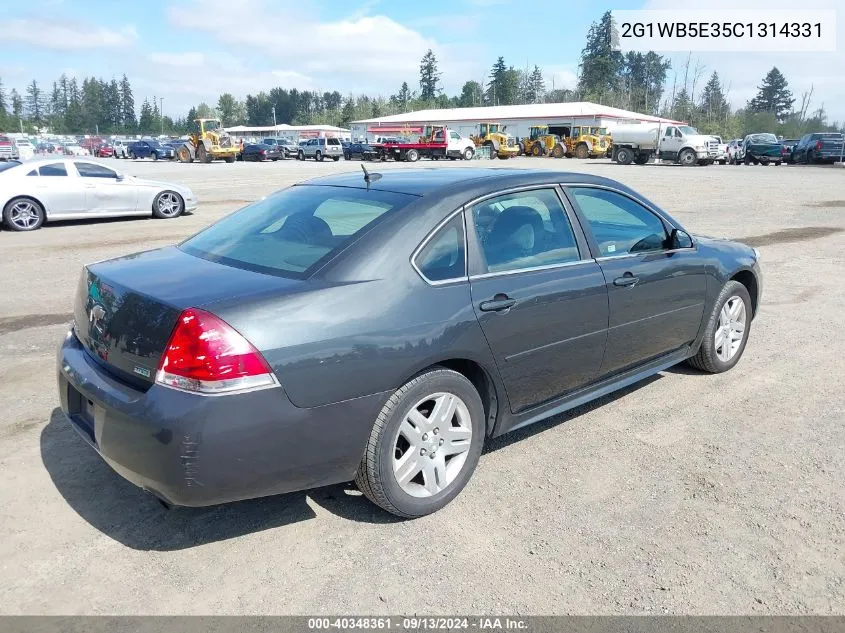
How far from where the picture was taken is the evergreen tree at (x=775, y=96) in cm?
12756

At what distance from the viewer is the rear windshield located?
3.24m

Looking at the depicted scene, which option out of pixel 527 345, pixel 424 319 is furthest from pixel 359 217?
pixel 527 345

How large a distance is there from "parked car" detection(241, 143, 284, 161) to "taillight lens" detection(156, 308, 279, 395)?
51126 mm

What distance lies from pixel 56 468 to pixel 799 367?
17.1 feet

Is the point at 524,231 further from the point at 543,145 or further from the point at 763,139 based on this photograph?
the point at 543,145

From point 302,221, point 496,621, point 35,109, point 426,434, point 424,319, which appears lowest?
point 496,621

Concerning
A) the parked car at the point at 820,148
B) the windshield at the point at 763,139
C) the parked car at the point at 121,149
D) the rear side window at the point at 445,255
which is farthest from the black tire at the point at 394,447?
the parked car at the point at 121,149

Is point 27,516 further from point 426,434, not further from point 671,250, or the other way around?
point 671,250

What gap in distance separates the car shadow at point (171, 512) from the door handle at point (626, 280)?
189 centimetres

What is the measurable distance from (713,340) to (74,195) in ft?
42.8

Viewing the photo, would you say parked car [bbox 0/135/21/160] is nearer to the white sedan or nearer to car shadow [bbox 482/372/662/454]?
the white sedan

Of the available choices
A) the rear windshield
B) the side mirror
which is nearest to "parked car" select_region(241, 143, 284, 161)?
the rear windshield

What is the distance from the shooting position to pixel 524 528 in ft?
10.4

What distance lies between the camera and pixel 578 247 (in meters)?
3.94
